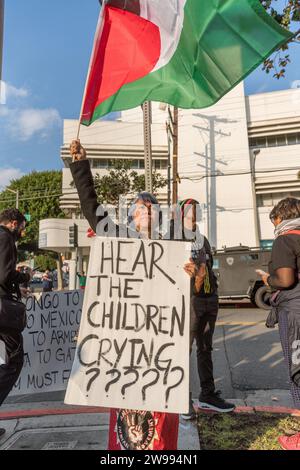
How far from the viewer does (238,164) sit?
23906 millimetres

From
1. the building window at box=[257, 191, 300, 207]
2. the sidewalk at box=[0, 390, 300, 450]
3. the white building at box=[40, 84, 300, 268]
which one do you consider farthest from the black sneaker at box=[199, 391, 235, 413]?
the building window at box=[257, 191, 300, 207]

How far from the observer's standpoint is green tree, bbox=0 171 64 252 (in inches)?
1471

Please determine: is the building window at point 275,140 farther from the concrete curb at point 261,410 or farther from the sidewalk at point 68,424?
the concrete curb at point 261,410

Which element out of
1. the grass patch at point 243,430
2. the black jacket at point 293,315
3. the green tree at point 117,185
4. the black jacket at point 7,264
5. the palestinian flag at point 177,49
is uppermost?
the green tree at point 117,185

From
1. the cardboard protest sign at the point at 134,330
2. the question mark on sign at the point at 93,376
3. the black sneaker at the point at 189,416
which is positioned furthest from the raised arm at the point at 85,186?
the black sneaker at the point at 189,416

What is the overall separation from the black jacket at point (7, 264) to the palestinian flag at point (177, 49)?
1.17m

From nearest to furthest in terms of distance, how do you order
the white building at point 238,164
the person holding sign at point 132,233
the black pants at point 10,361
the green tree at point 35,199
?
the person holding sign at point 132,233
the black pants at point 10,361
the white building at point 238,164
the green tree at point 35,199

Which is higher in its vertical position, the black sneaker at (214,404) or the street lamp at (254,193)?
the street lamp at (254,193)

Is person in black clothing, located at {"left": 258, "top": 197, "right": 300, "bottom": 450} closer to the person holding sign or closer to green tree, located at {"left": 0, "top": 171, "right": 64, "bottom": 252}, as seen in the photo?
the person holding sign

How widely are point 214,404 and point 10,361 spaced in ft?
6.23

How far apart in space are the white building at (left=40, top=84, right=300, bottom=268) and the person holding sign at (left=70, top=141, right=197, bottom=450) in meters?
20.6

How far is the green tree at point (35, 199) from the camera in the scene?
1471 inches
